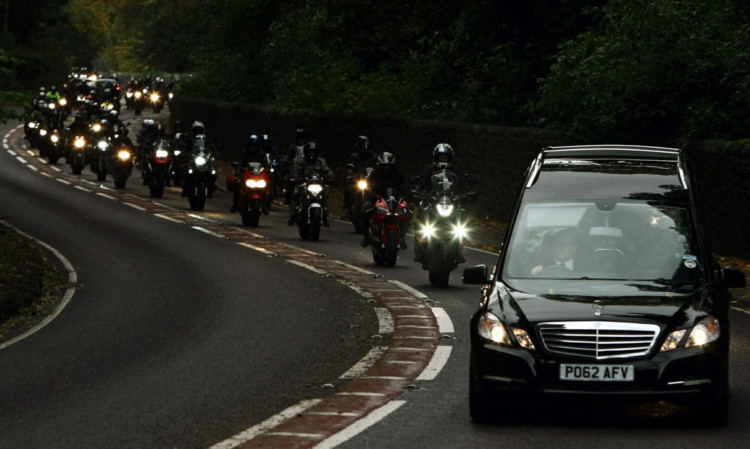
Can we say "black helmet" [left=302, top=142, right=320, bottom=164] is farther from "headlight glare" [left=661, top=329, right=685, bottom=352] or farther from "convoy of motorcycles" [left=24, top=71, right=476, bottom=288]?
"headlight glare" [left=661, top=329, right=685, bottom=352]

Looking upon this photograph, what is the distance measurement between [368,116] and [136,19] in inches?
3826

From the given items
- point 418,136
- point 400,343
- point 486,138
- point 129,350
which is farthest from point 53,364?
point 418,136

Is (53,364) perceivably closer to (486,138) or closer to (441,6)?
(486,138)

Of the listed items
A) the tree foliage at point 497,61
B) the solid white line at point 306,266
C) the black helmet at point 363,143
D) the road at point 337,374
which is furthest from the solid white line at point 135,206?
the solid white line at point 306,266

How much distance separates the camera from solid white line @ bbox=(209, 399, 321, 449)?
9008 mm

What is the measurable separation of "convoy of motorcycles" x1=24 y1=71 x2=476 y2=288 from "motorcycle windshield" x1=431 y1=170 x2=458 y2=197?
0.04ft

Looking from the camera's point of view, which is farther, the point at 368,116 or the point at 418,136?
the point at 368,116

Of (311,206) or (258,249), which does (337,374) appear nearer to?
(258,249)

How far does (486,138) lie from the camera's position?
31250mm

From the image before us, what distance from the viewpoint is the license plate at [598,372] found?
9.05 meters

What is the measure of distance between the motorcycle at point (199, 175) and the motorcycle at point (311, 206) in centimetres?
650

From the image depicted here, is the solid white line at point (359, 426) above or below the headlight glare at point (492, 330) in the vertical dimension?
below

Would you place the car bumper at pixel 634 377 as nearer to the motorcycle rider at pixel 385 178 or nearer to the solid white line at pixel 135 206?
the motorcycle rider at pixel 385 178

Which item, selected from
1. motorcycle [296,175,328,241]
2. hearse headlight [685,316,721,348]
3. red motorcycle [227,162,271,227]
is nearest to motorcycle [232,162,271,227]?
red motorcycle [227,162,271,227]
